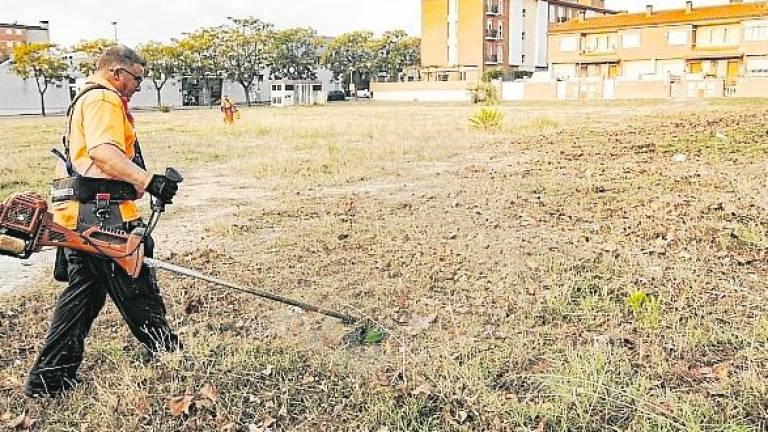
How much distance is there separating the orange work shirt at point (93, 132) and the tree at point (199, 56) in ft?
182

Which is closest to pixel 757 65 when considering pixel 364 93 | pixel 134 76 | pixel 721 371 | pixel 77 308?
pixel 364 93

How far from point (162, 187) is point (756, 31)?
5403 cm

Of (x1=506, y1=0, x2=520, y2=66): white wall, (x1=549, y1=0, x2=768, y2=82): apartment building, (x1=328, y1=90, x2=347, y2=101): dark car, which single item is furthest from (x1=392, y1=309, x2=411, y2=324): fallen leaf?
(x1=506, y1=0, x2=520, y2=66): white wall

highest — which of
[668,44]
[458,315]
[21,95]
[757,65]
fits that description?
[668,44]

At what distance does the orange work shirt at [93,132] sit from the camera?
3379 millimetres

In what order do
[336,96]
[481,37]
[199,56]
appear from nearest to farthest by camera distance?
1. [199,56]
2. [481,37]
3. [336,96]

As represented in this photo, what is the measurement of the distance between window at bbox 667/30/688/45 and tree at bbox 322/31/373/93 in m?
27.8

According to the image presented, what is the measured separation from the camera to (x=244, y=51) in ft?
197

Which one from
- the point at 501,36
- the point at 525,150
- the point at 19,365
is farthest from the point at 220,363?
the point at 501,36

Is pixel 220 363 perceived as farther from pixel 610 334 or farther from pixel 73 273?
pixel 610 334

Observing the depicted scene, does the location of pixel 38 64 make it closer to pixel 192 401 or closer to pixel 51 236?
pixel 51 236

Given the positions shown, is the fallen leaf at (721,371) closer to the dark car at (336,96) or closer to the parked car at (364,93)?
the dark car at (336,96)

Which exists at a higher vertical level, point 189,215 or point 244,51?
A: point 244,51

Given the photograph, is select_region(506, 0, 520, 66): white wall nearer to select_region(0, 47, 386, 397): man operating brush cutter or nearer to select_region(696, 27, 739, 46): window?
select_region(696, 27, 739, 46): window
